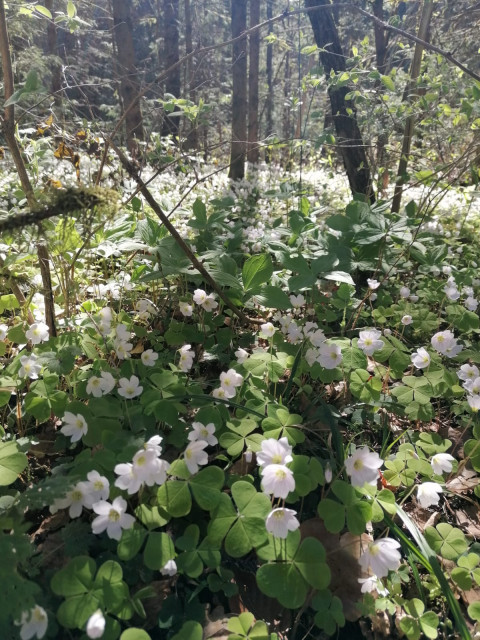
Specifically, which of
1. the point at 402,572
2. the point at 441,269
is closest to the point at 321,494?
the point at 402,572

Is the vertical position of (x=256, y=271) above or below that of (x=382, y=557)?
above

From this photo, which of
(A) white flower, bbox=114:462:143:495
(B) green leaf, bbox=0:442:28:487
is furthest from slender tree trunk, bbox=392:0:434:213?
(B) green leaf, bbox=0:442:28:487

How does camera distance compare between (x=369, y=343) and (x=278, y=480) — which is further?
(x=369, y=343)

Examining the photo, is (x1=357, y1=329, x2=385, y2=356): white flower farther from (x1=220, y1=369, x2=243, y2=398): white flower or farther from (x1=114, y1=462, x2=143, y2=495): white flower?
(x1=114, y1=462, x2=143, y2=495): white flower

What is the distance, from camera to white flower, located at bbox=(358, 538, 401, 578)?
125 centimetres

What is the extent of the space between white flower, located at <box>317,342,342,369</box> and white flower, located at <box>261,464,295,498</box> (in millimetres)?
717

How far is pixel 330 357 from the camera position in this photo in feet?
6.24

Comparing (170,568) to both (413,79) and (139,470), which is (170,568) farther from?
(413,79)

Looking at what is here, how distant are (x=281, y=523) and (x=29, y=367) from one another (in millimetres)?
1148

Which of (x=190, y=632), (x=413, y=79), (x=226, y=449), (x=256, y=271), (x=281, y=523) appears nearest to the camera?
(x=190, y=632)

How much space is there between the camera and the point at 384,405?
6.30 ft

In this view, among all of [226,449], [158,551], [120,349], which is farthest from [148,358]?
[158,551]

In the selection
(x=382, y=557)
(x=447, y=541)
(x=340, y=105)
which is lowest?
(x=447, y=541)

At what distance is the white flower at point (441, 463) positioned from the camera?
1548 mm
